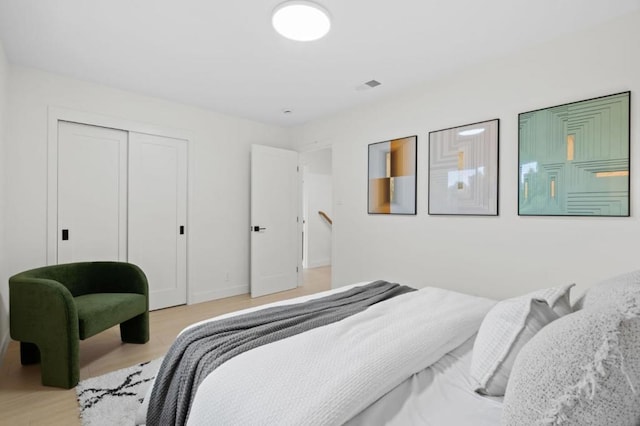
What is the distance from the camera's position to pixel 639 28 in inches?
83.7

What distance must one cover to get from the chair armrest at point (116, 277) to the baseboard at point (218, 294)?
1.23 m

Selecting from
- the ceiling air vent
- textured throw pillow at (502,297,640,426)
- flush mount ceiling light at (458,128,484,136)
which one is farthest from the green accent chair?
flush mount ceiling light at (458,128,484,136)

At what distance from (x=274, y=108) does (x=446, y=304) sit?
10.6 feet

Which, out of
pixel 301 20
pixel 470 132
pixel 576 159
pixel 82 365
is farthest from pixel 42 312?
pixel 576 159

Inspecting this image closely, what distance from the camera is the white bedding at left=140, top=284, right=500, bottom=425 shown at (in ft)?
3.12

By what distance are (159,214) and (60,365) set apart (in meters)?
1.98

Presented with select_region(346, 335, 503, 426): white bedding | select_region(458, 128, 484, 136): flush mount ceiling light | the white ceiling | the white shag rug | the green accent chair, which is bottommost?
the white shag rug

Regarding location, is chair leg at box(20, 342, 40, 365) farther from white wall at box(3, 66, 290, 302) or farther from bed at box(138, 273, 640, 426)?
bed at box(138, 273, 640, 426)

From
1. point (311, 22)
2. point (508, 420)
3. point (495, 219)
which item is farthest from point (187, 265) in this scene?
point (508, 420)

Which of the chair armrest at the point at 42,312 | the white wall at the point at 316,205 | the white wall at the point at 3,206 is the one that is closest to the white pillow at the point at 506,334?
the chair armrest at the point at 42,312

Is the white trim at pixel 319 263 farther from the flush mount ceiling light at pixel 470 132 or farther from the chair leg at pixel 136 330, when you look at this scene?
the flush mount ceiling light at pixel 470 132

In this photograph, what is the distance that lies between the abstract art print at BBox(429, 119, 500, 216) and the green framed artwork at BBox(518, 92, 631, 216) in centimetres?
23

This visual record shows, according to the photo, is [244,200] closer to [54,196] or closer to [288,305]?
[54,196]

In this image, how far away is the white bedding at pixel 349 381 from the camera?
95 cm
